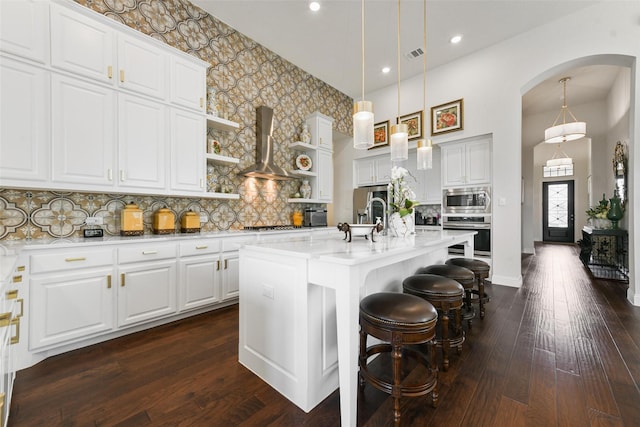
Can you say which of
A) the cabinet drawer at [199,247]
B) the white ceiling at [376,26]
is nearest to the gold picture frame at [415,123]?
the white ceiling at [376,26]

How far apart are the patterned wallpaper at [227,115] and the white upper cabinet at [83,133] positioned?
14.7 inches

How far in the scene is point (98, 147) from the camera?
7.50 feet

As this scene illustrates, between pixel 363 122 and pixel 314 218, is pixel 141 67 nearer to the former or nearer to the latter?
pixel 363 122

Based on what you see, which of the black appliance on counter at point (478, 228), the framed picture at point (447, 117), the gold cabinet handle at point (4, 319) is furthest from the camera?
the framed picture at point (447, 117)

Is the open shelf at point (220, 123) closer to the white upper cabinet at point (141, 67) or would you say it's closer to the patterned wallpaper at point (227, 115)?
the patterned wallpaper at point (227, 115)

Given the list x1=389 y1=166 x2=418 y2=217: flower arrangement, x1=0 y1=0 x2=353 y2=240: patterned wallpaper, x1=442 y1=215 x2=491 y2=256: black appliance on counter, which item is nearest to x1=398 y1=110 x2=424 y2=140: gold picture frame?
x1=0 y1=0 x2=353 y2=240: patterned wallpaper

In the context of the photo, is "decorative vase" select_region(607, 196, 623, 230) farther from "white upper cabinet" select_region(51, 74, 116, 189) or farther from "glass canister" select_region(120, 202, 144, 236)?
"white upper cabinet" select_region(51, 74, 116, 189)

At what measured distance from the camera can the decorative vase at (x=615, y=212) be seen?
4.20m

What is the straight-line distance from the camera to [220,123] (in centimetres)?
326

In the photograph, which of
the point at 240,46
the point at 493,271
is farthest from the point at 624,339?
the point at 240,46

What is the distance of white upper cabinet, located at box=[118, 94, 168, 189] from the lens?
7.97 feet

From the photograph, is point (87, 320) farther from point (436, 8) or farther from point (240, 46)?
point (436, 8)

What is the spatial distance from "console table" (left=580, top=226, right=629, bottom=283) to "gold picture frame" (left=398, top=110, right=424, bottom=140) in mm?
3406

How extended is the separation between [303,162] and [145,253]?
9.53 ft
